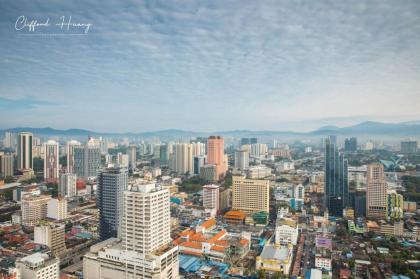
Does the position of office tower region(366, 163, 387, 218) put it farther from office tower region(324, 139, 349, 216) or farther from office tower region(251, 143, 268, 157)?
office tower region(251, 143, 268, 157)

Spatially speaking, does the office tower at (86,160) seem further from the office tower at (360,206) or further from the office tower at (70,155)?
the office tower at (360,206)

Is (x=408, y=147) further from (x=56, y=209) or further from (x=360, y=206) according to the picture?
(x=56, y=209)

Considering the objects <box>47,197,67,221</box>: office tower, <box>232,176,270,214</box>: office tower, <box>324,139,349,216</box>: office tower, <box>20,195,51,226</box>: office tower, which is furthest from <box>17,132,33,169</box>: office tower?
<box>324,139,349,216</box>: office tower

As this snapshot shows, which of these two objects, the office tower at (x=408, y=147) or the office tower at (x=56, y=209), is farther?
the office tower at (x=56, y=209)

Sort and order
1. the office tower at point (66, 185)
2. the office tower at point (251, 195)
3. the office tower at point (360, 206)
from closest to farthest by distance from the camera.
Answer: the office tower at point (360, 206)
the office tower at point (251, 195)
the office tower at point (66, 185)

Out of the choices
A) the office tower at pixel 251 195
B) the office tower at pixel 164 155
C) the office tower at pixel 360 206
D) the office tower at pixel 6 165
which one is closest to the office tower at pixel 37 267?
the office tower at pixel 251 195

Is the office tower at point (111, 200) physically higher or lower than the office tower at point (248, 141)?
lower

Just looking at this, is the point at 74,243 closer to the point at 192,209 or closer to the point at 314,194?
the point at 192,209

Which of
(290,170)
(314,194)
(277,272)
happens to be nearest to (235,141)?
(290,170)
